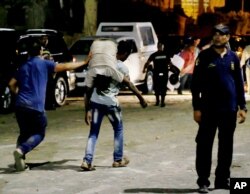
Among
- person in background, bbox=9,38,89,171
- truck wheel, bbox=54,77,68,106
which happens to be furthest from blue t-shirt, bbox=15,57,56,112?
truck wheel, bbox=54,77,68,106

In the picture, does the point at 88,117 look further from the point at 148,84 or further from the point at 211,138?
the point at 148,84

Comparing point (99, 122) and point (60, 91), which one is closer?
point (99, 122)

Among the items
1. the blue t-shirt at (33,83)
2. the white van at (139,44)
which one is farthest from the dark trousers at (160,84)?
the blue t-shirt at (33,83)

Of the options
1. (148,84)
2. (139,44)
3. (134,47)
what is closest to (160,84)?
(134,47)

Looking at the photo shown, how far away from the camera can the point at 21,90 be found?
36.0 ft

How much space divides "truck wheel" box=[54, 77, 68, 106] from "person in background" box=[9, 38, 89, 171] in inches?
397

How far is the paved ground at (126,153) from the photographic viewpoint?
9.86 meters

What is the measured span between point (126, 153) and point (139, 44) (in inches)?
517

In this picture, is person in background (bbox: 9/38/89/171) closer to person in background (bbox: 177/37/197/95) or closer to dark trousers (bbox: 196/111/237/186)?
dark trousers (bbox: 196/111/237/186)

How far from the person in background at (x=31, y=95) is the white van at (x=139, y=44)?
13.0 meters

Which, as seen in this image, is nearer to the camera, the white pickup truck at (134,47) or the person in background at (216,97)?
the person in background at (216,97)

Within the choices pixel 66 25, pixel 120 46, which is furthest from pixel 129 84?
pixel 66 25

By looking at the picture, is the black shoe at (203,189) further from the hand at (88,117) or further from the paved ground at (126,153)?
the hand at (88,117)

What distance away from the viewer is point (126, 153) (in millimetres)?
12594
